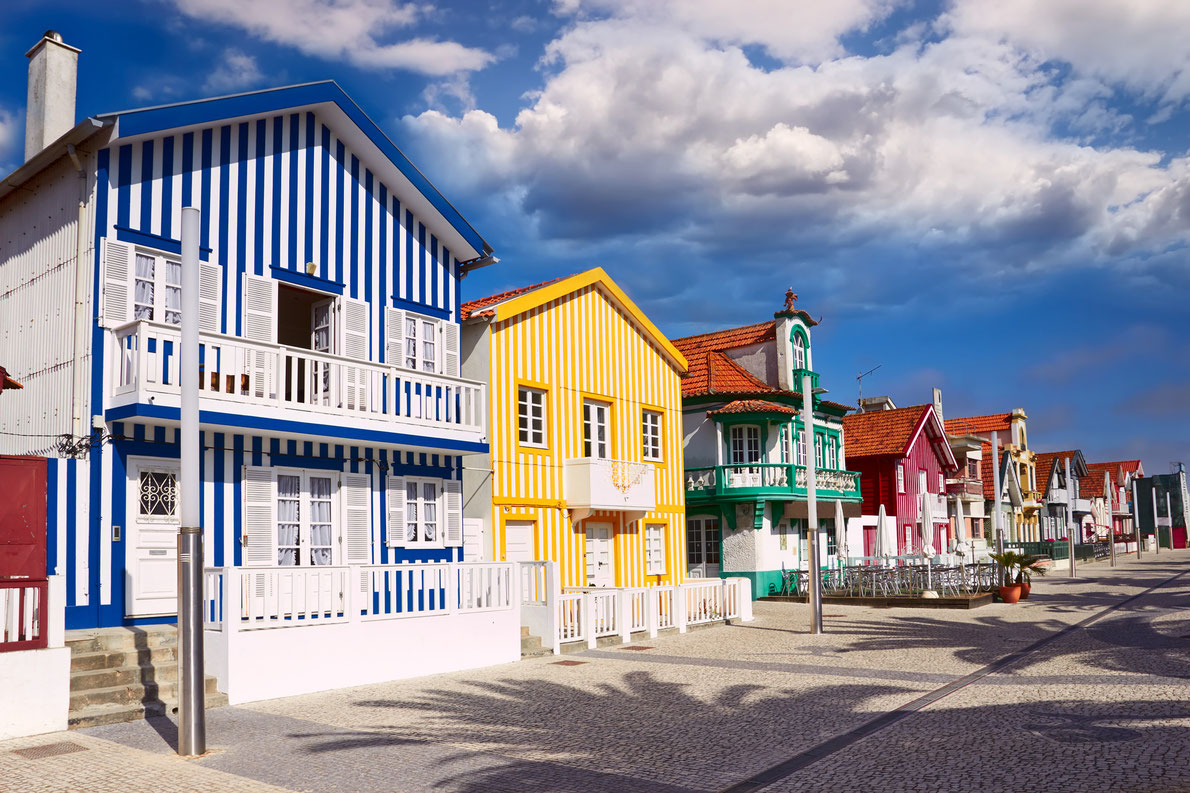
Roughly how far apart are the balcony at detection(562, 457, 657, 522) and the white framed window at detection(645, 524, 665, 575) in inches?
65.8

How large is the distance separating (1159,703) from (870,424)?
29535mm

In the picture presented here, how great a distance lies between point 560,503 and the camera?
826 inches

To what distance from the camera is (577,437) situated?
71.6 feet

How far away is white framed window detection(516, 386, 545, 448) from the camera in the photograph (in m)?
20.6

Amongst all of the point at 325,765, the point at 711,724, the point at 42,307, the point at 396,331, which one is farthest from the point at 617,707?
the point at 42,307

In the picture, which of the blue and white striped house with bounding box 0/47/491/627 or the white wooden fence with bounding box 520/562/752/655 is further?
the white wooden fence with bounding box 520/562/752/655

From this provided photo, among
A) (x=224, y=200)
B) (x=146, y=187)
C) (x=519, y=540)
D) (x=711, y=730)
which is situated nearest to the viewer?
(x=711, y=730)

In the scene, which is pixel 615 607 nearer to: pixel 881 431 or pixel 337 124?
pixel 337 124

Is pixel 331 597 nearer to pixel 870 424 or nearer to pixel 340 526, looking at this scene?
pixel 340 526

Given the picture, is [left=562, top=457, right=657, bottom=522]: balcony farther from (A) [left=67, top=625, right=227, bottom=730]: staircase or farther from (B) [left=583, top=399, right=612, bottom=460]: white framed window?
(A) [left=67, top=625, right=227, bottom=730]: staircase

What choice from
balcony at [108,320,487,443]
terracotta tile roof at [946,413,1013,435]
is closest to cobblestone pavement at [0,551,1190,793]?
balcony at [108,320,487,443]

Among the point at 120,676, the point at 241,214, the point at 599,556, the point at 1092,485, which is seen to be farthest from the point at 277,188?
the point at 1092,485

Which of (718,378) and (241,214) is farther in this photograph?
(718,378)

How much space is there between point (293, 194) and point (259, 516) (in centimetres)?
517
